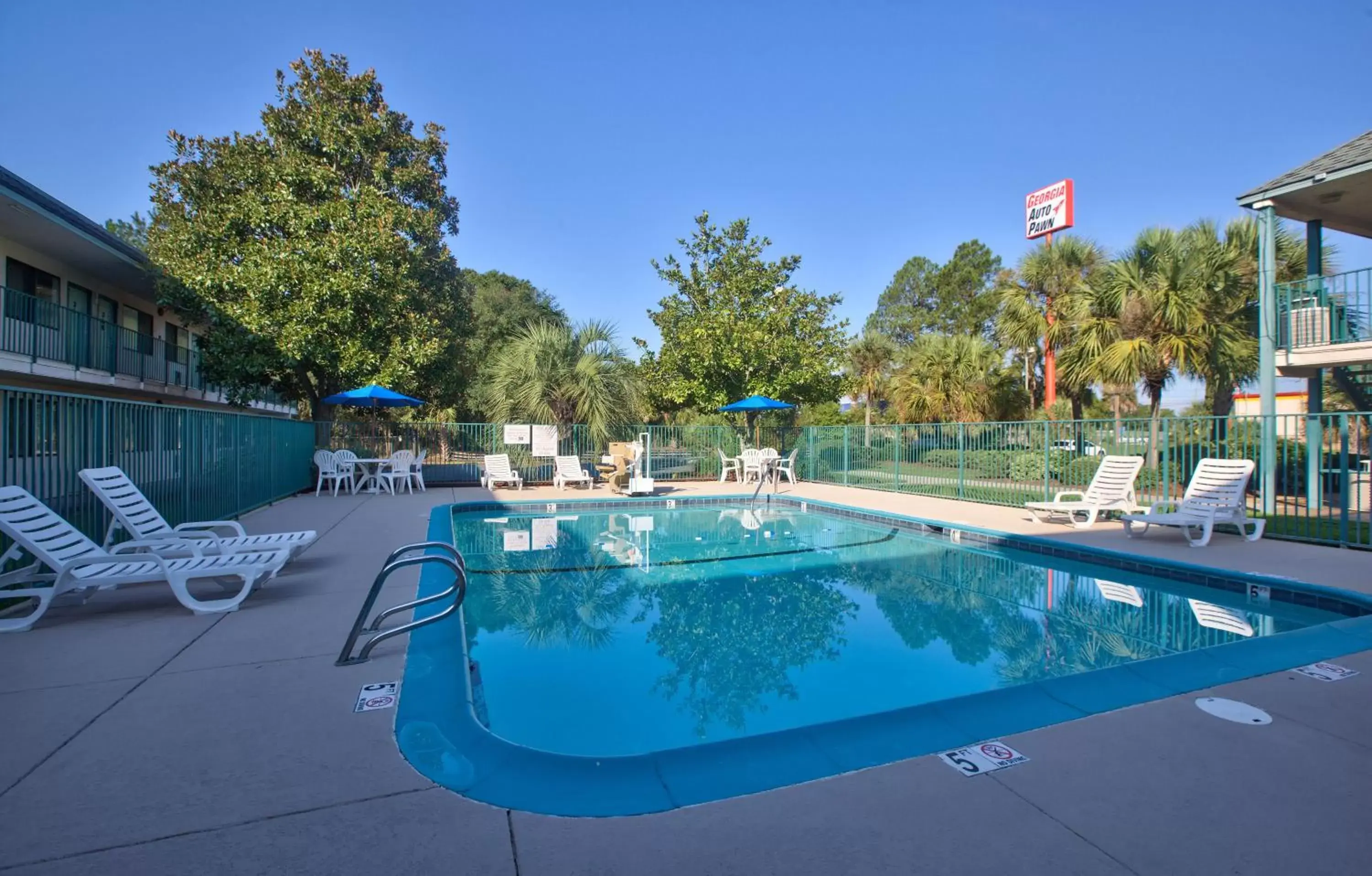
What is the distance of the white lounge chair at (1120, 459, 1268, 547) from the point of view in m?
7.55

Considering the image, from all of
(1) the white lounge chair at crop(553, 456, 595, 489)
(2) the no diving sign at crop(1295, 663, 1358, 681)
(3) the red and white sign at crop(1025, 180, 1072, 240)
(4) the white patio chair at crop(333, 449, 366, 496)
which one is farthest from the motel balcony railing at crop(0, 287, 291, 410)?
(3) the red and white sign at crop(1025, 180, 1072, 240)

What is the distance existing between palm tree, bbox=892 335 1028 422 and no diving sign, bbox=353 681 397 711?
21.8 m

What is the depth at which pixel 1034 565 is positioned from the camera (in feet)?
25.4

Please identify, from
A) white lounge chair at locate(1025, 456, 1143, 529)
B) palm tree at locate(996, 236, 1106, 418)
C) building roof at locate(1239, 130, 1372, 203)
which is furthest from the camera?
palm tree at locate(996, 236, 1106, 418)

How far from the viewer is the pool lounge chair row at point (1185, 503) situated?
7.61m

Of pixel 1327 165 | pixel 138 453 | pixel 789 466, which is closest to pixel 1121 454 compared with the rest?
pixel 1327 165

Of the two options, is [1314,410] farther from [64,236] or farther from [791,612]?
[64,236]

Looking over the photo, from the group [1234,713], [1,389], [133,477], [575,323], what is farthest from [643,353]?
[1234,713]

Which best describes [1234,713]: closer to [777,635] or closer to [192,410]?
[777,635]

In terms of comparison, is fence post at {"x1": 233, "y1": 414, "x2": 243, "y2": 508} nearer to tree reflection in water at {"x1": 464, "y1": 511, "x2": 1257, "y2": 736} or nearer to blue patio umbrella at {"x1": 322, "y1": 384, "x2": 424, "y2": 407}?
tree reflection in water at {"x1": 464, "y1": 511, "x2": 1257, "y2": 736}

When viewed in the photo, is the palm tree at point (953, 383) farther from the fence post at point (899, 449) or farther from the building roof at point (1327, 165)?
the building roof at point (1327, 165)

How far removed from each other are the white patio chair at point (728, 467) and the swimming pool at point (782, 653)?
844cm

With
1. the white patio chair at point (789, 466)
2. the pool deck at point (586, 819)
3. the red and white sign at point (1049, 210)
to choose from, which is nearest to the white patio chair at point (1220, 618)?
the pool deck at point (586, 819)

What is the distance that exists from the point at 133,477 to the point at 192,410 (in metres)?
1.61
